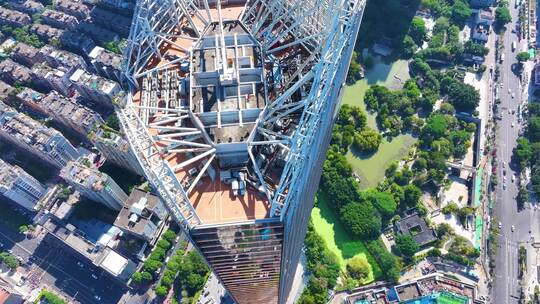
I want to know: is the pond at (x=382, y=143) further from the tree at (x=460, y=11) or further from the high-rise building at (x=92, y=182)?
the high-rise building at (x=92, y=182)

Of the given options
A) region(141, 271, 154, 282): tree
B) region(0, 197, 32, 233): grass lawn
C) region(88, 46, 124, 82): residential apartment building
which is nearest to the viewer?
region(141, 271, 154, 282): tree

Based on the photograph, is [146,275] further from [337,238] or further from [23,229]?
[337,238]

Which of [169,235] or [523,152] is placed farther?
[523,152]

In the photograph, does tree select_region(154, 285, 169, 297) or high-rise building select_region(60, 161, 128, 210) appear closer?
tree select_region(154, 285, 169, 297)

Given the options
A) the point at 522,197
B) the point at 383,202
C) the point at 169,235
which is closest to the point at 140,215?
the point at 169,235

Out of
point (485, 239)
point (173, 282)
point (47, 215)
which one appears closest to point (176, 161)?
point (173, 282)

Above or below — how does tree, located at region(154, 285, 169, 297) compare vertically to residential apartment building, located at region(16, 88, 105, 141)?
below

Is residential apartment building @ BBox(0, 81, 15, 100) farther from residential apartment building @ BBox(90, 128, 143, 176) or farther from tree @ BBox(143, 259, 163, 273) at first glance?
tree @ BBox(143, 259, 163, 273)

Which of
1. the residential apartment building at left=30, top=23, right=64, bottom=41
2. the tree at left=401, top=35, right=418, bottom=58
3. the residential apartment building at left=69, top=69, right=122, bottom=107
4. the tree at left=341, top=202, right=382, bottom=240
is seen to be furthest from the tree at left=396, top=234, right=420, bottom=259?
the residential apartment building at left=30, top=23, right=64, bottom=41
